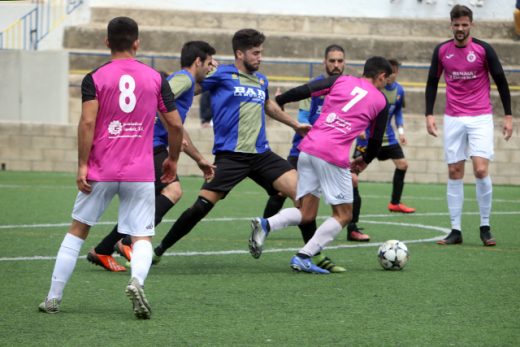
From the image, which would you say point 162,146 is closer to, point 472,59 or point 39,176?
point 472,59

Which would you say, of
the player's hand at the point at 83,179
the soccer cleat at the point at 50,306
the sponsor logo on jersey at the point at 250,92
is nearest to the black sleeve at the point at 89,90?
the player's hand at the point at 83,179

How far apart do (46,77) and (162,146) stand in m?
12.9

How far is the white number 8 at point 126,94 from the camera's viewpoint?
20.7 ft

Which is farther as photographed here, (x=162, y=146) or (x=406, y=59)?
(x=406, y=59)

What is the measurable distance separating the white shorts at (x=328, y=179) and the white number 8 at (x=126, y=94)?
241 cm

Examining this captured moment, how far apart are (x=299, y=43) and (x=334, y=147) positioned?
16.6 meters

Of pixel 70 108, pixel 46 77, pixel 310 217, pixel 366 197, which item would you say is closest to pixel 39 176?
pixel 46 77

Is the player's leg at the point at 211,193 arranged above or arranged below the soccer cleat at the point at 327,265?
above

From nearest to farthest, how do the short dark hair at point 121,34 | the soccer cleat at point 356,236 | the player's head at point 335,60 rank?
the short dark hair at point 121,34, the player's head at point 335,60, the soccer cleat at point 356,236

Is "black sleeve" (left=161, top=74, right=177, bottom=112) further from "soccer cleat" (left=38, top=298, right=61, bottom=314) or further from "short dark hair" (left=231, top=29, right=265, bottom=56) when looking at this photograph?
"short dark hair" (left=231, top=29, right=265, bottom=56)

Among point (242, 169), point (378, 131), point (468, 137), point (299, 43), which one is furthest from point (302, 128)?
point (299, 43)

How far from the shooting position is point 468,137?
10.5 metres

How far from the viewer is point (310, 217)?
8.72 metres

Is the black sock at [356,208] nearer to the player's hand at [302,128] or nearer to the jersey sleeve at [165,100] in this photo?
the player's hand at [302,128]
